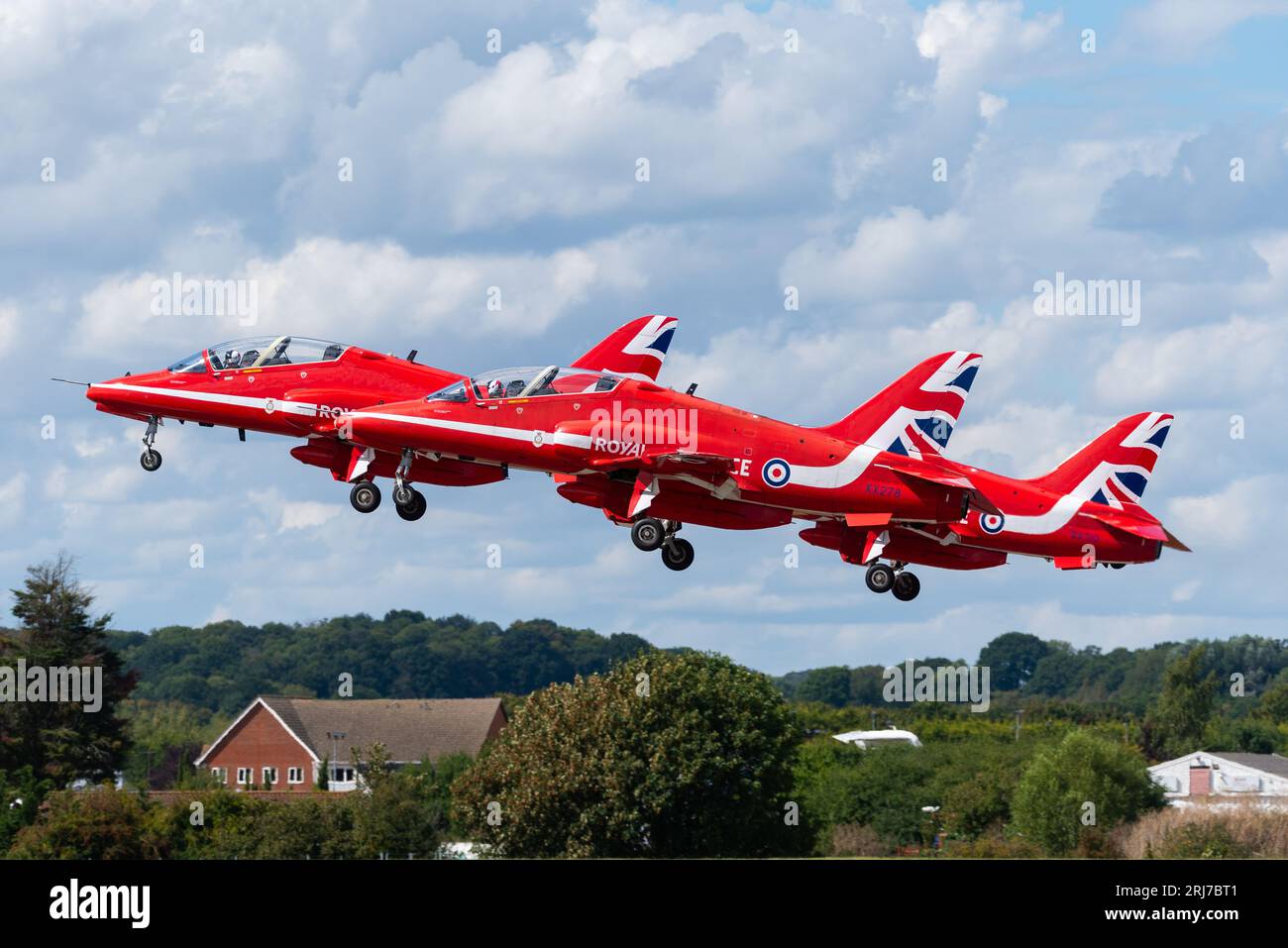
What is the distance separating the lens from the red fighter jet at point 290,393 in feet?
189

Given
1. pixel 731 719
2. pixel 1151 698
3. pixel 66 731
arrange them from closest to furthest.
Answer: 1. pixel 731 719
2. pixel 66 731
3. pixel 1151 698

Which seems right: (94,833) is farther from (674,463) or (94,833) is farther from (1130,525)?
(1130,525)

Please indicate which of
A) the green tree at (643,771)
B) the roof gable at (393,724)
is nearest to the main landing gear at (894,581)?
the green tree at (643,771)

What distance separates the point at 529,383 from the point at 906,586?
13282 mm

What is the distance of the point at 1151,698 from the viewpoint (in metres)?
186

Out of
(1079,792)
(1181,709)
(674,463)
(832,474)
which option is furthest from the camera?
(1181,709)

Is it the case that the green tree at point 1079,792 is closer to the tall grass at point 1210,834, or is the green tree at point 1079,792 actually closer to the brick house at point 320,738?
the tall grass at point 1210,834

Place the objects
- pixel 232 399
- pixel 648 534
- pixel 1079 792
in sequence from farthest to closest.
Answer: pixel 1079 792 → pixel 232 399 → pixel 648 534

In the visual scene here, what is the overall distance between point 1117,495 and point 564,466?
2072cm

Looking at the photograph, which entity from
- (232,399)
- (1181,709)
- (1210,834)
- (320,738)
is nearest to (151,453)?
(232,399)

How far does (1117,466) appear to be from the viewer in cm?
6550

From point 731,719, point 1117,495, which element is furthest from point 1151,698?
point 1117,495

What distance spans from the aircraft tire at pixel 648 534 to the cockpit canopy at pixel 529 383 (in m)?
3.69
